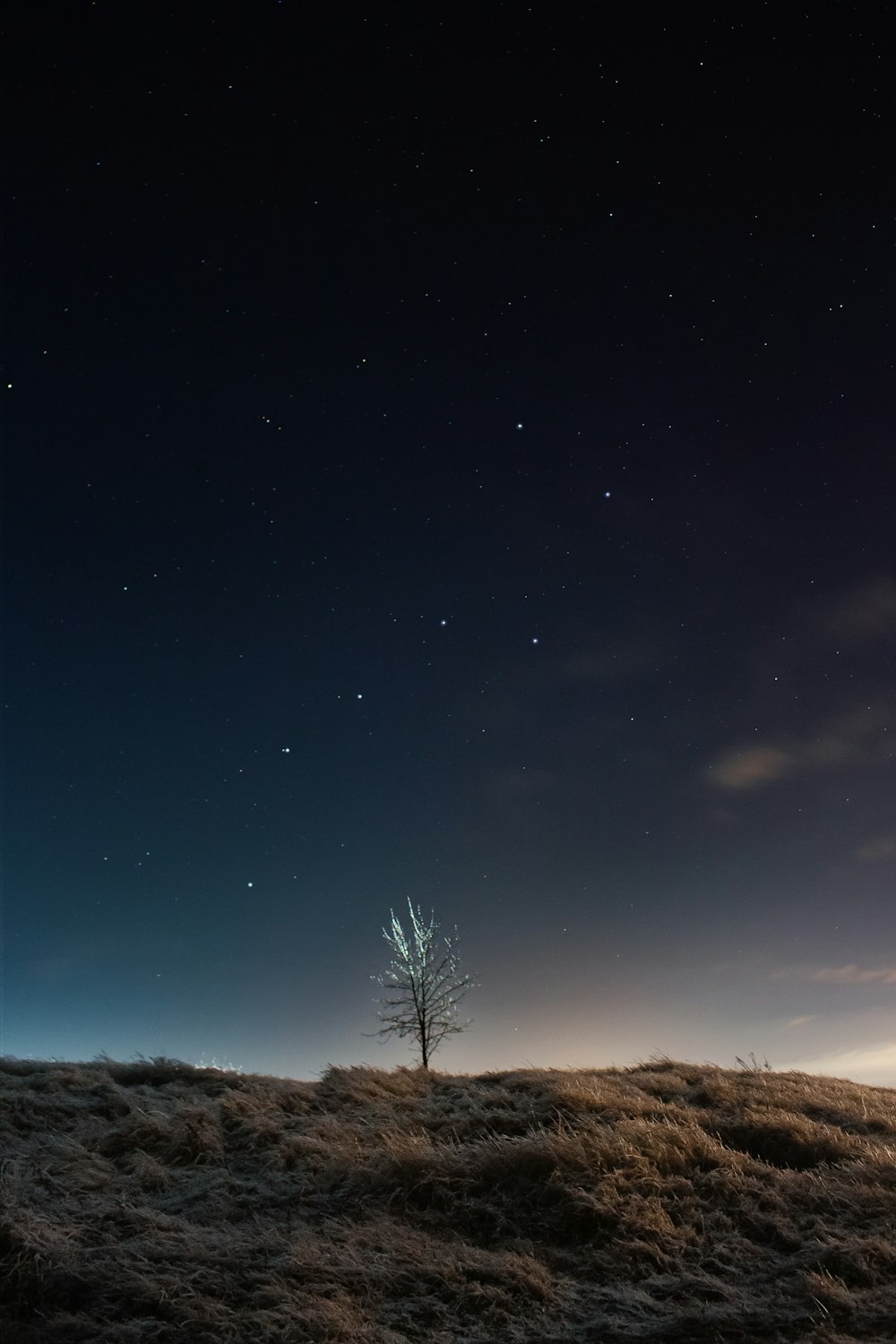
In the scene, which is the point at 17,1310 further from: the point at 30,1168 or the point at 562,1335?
the point at 562,1335

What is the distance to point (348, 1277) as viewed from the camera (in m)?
7.14

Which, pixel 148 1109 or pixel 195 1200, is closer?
pixel 195 1200

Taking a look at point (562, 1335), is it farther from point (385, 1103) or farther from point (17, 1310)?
point (385, 1103)

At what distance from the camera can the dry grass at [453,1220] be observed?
6535 millimetres

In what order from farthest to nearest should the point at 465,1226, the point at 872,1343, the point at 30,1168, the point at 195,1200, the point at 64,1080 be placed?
the point at 64,1080 < the point at 30,1168 < the point at 195,1200 < the point at 465,1226 < the point at 872,1343

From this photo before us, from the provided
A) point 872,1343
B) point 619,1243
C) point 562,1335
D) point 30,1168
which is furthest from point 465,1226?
point 30,1168

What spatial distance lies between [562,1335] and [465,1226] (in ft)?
7.22

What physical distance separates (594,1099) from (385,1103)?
3.73 m

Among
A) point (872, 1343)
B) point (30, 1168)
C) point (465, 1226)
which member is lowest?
point (872, 1343)

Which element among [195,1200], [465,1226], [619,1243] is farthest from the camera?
[195,1200]

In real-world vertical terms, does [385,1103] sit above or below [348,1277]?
above

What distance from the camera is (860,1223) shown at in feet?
26.9

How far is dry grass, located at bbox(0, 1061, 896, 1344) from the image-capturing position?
654cm

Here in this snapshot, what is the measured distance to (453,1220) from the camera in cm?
848
